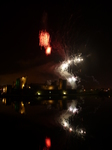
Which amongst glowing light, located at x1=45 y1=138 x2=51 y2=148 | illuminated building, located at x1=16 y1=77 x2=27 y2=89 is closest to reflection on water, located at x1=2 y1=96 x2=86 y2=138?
glowing light, located at x1=45 y1=138 x2=51 y2=148

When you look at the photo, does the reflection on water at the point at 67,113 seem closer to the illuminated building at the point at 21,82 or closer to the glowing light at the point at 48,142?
the glowing light at the point at 48,142

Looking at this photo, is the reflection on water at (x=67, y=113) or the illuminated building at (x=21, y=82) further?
the illuminated building at (x=21, y=82)

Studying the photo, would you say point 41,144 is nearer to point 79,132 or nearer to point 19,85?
point 79,132

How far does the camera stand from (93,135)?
7543mm

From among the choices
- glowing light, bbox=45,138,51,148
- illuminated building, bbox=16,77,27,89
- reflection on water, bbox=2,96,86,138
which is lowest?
glowing light, bbox=45,138,51,148

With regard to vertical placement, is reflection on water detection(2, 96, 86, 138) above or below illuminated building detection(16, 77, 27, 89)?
below

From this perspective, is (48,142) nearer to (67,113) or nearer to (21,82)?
(67,113)

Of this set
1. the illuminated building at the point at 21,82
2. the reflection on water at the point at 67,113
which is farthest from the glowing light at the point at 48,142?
the illuminated building at the point at 21,82

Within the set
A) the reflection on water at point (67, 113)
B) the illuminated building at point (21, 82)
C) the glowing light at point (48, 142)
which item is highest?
the illuminated building at point (21, 82)

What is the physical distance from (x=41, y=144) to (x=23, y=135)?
1.62m

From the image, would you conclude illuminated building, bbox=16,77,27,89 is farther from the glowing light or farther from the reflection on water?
the glowing light

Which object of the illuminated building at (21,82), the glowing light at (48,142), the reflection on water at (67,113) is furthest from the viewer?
the illuminated building at (21,82)

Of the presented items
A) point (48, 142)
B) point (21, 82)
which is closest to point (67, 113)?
point (48, 142)

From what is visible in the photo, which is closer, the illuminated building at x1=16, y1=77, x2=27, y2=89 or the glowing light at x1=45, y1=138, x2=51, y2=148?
the glowing light at x1=45, y1=138, x2=51, y2=148
